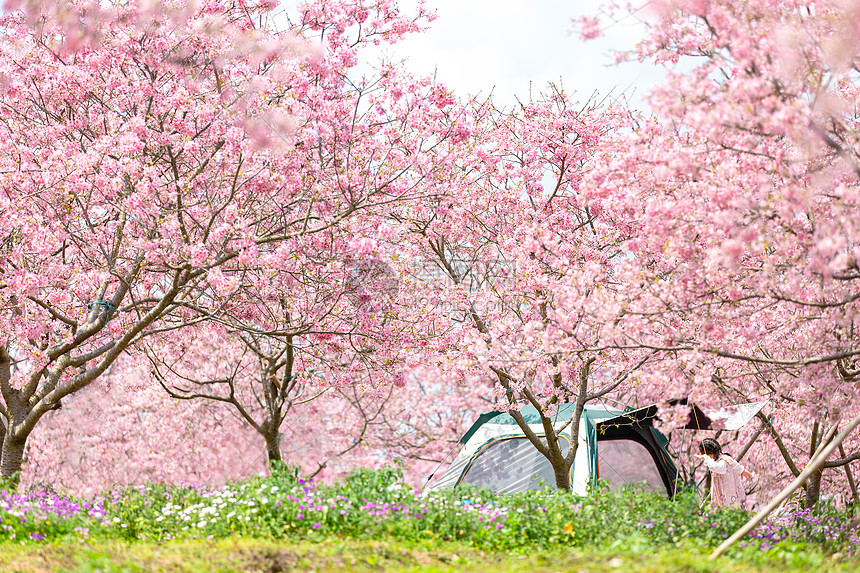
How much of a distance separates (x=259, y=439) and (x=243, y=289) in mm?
13413

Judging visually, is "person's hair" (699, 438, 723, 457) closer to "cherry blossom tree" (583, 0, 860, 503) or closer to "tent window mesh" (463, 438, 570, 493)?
"tent window mesh" (463, 438, 570, 493)

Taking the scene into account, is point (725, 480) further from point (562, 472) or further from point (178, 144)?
point (178, 144)

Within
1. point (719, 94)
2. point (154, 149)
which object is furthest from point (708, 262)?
point (154, 149)

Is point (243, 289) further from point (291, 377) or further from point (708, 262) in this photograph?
point (708, 262)

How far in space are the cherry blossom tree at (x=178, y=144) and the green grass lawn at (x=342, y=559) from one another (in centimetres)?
318

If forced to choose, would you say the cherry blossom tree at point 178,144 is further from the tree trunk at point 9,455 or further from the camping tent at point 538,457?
the camping tent at point 538,457

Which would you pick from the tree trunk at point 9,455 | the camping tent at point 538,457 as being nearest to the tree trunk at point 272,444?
the camping tent at point 538,457

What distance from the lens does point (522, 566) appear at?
235 inches

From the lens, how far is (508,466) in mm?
13156

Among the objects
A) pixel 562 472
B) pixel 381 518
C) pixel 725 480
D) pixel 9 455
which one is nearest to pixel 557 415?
pixel 562 472

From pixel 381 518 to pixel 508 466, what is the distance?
19.7 feet

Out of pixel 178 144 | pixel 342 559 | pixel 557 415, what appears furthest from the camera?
pixel 557 415

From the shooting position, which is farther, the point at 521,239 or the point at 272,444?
the point at 272,444

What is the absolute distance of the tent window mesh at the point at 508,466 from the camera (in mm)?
12898
